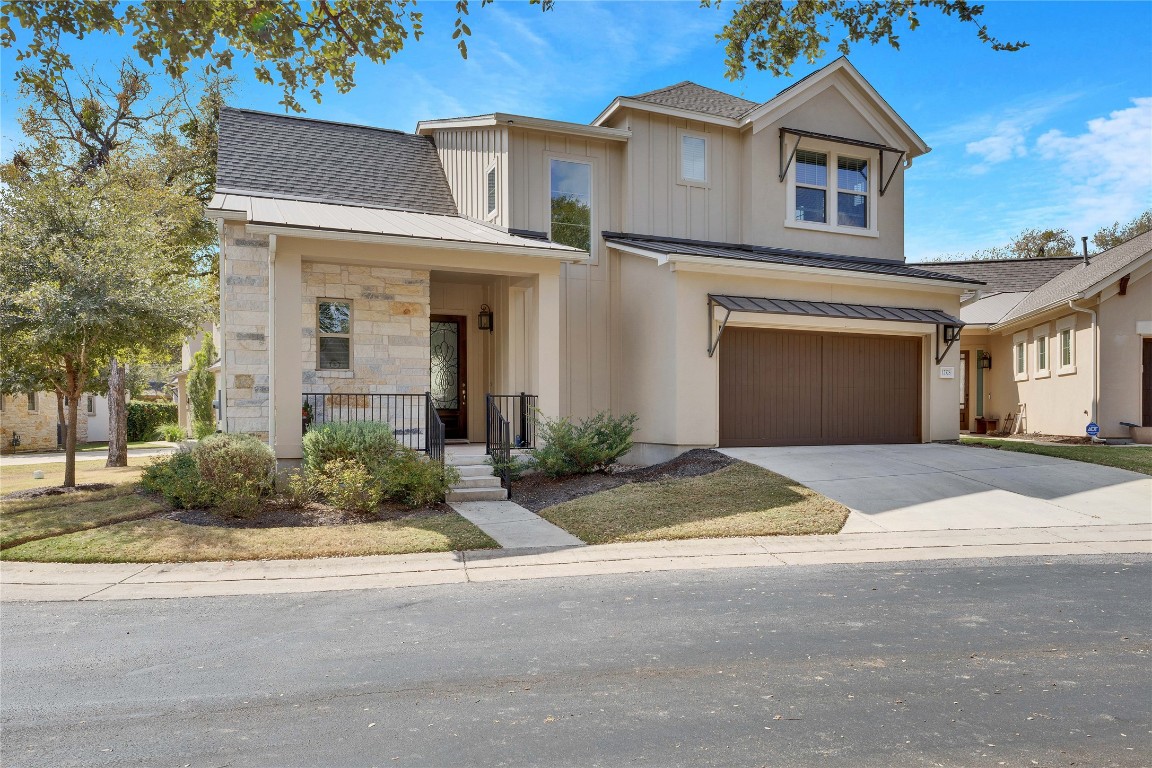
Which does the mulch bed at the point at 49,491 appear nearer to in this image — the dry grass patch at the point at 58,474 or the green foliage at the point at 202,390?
the dry grass patch at the point at 58,474

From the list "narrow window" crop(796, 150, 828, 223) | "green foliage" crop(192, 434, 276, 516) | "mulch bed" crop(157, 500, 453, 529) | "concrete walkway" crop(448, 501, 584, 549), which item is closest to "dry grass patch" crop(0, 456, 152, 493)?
"green foliage" crop(192, 434, 276, 516)

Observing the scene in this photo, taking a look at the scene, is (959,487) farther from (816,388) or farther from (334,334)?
Result: (334,334)

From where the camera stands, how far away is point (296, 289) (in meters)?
10.3

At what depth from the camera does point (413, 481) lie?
942cm

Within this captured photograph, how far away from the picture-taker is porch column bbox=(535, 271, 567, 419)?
38.5 feet

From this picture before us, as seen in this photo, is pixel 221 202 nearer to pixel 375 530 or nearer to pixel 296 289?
pixel 296 289

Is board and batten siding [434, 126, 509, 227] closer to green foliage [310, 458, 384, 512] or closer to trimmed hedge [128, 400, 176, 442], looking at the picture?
green foliage [310, 458, 384, 512]

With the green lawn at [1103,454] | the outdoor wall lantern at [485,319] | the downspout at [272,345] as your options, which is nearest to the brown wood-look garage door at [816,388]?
the green lawn at [1103,454]

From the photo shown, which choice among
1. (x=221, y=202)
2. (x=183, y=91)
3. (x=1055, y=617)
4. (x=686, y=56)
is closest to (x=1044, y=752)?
(x=1055, y=617)

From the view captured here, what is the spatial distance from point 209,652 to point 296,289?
6.67m

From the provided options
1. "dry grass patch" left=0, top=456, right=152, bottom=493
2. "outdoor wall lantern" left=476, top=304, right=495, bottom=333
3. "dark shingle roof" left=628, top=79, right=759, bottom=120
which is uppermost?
"dark shingle roof" left=628, top=79, right=759, bottom=120

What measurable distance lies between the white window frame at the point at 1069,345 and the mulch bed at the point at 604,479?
34.9ft

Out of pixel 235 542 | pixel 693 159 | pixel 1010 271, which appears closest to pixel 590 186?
pixel 693 159

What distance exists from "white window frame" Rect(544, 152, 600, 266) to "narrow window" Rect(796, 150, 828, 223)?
4430 millimetres
